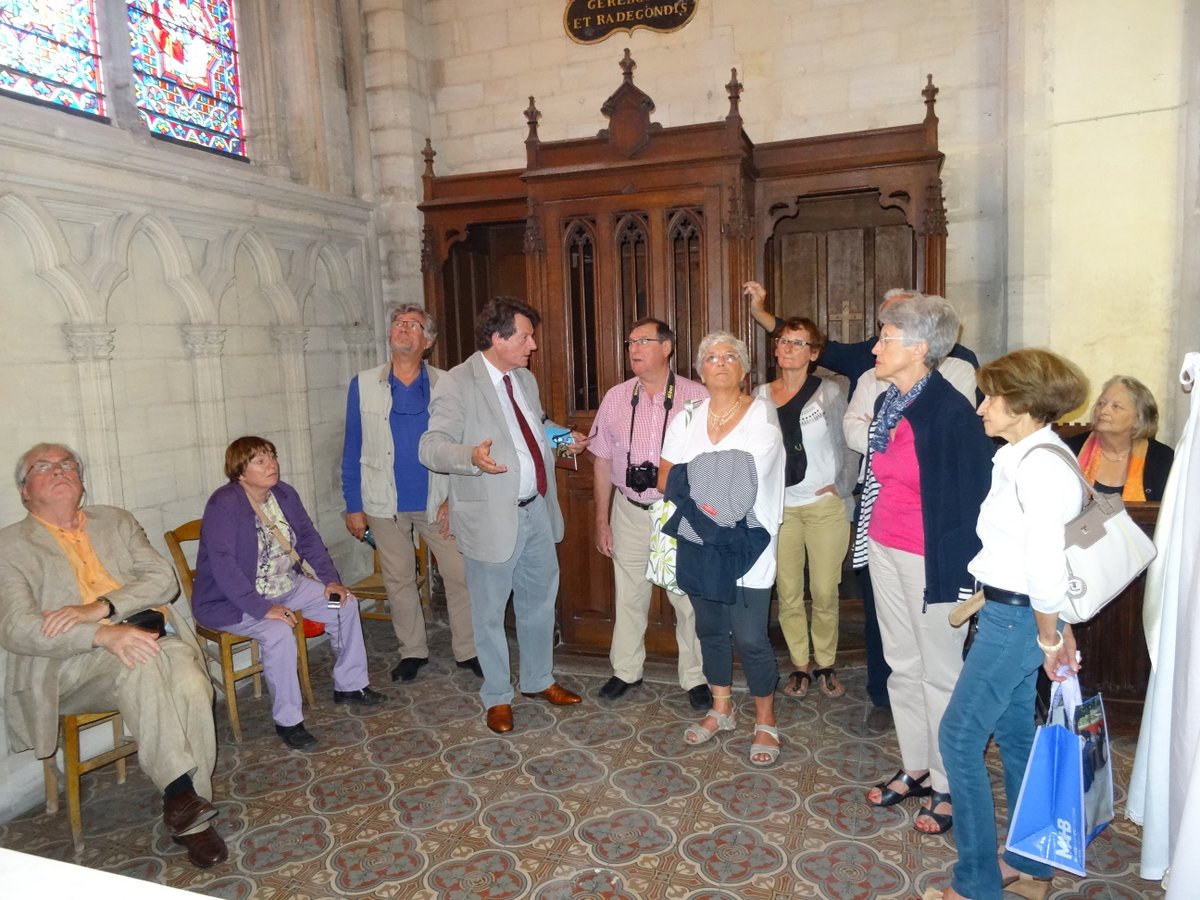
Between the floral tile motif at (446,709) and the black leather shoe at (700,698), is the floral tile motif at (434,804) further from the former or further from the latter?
the black leather shoe at (700,698)

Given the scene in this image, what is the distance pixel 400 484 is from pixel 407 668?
93 centimetres

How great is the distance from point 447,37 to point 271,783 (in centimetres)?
466

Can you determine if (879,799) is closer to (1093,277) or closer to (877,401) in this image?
(877,401)

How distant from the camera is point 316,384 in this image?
485 centimetres

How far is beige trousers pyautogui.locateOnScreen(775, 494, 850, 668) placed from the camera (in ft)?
11.6

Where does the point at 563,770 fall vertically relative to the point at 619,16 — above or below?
below

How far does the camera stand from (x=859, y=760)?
3076 mm

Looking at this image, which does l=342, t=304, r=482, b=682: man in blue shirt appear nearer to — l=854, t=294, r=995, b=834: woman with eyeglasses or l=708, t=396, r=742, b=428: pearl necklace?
l=708, t=396, r=742, b=428: pearl necklace

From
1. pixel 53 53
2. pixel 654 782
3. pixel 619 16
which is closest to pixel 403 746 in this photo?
pixel 654 782

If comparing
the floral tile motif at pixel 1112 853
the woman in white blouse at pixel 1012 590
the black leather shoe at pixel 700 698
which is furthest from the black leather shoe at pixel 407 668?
the floral tile motif at pixel 1112 853

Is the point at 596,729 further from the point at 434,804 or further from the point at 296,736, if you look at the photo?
the point at 296,736

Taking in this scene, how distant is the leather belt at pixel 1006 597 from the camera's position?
205cm

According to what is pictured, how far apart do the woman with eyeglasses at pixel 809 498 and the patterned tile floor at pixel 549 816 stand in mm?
266

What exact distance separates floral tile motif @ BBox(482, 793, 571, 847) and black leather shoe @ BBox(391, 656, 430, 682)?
1289mm
